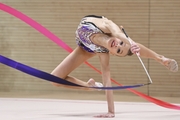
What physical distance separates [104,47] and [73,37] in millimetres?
3316

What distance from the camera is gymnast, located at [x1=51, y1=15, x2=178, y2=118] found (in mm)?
3994

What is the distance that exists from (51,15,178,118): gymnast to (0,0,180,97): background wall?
9.62ft

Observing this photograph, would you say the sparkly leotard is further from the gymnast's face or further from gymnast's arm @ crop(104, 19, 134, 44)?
the gymnast's face

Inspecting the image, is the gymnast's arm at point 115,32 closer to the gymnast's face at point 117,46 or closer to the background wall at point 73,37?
the gymnast's face at point 117,46

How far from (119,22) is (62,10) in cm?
111

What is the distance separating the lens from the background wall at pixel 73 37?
7203 mm

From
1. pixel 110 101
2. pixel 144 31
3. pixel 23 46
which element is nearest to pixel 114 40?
pixel 110 101

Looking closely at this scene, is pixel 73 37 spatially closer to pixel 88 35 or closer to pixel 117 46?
pixel 88 35

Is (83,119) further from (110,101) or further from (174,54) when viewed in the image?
(174,54)

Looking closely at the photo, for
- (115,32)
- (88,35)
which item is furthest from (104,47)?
(115,32)

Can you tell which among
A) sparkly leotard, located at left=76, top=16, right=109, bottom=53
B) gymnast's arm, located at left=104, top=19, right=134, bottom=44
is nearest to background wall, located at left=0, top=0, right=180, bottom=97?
sparkly leotard, located at left=76, top=16, right=109, bottom=53

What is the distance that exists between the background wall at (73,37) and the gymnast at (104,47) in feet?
9.62

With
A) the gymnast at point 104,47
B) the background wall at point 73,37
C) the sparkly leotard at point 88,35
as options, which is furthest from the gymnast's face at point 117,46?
the background wall at point 73,37

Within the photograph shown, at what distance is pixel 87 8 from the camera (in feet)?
24.4
